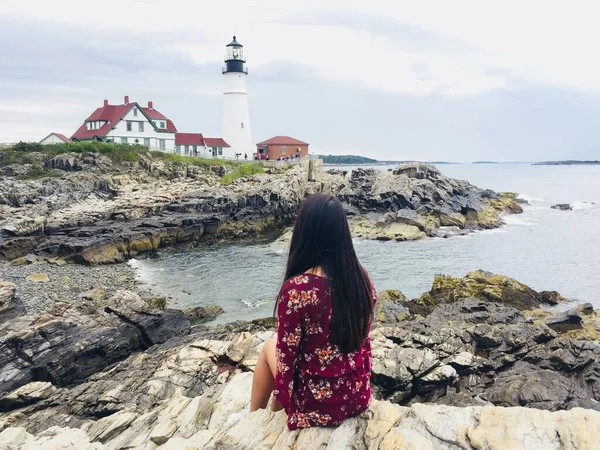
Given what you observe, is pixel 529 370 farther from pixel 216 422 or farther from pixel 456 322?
pixel 216 422

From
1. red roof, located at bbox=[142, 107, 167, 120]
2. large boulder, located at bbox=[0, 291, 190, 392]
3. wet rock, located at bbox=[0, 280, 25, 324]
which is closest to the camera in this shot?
large boulder, located at bbox=[0, 291, 190, 392]

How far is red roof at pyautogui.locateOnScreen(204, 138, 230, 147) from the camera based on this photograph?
7031cm

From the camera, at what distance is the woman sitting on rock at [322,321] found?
4.02 m

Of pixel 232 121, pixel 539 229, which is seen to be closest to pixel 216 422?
pixel 539 229

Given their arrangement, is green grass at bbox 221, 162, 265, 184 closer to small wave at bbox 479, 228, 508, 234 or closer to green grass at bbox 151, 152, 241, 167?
green grass at bbox 151, 152, 241, 167

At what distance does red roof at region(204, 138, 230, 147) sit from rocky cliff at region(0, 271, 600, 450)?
56.4 meters

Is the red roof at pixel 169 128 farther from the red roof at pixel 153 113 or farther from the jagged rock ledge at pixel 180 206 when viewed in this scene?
the jagged rock ledge at pixel 180 206

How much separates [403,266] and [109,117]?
161ft

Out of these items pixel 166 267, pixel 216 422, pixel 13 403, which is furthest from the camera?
pixel 166 267

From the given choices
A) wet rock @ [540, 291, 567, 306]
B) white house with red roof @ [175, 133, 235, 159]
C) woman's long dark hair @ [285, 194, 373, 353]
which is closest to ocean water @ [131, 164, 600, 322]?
wet rock @ [540, 291, 567, 306]

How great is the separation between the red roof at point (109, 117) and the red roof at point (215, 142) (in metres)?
4.91

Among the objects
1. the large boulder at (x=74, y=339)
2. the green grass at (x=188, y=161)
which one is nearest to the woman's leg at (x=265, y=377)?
the large boulder at (x=74, y=339)

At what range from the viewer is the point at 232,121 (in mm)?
70688

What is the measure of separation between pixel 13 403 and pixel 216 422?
5.64 m
